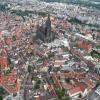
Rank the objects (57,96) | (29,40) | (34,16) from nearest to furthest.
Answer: (57,96) < (29,40) < (34,16)

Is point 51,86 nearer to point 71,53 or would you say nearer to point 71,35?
point 71,53

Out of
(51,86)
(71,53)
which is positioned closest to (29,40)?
(71,53)

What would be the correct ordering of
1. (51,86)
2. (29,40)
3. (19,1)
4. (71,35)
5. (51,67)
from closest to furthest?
(51,86) → (51,67) → (29,40) → (71,35) → (19,1)

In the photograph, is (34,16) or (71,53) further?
(34,16)

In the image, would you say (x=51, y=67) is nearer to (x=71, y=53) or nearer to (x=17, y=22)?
(x=71, y=53)

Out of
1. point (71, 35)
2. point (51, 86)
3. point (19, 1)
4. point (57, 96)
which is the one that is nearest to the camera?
point (57, 96)

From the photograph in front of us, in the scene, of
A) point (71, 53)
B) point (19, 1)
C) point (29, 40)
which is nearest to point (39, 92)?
point (71, 53)

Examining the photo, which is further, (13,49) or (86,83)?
(13,49)

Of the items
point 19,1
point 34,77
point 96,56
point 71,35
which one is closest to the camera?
point 34,77

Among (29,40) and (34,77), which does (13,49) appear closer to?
(29,40)
